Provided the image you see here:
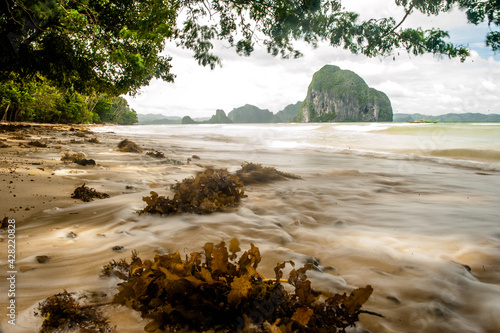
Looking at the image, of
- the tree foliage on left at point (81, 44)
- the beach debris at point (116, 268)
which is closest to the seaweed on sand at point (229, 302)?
the beach debris at point (116, 268)

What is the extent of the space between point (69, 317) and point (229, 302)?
29.2 inches

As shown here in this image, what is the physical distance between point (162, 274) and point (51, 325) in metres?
0.50

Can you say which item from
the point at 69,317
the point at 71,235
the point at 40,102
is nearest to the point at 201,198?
the point at 71,235

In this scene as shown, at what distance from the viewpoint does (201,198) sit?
3355mm

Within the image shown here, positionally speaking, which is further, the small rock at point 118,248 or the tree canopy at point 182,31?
the tree canopy at point 182,31

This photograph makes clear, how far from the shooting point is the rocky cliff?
147 metres

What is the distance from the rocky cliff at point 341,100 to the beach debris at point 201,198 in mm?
154672

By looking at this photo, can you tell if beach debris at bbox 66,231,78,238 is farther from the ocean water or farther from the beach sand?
the beach sand

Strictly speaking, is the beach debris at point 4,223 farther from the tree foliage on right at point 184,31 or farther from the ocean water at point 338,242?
the tree foliage on right at point 184,31

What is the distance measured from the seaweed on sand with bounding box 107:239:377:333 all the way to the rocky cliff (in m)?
157

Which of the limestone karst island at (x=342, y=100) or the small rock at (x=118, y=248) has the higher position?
the limestone karst island at (x=342, y=100)

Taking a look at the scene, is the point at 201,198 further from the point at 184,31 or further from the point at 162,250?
the point at 184,31

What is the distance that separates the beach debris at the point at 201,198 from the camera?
3043 mm

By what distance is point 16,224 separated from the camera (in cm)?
262
